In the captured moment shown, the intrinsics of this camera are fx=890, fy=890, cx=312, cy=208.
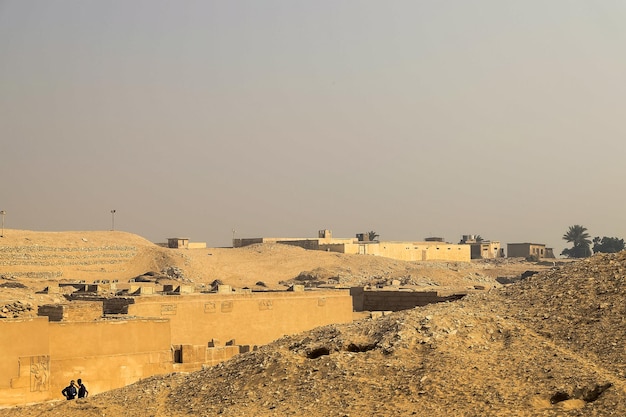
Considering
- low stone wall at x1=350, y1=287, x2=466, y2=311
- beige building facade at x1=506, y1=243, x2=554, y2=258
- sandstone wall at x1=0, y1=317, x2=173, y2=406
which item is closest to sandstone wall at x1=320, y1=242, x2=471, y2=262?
beige building facade at x1=506, y1=243, x2=554, y2=258

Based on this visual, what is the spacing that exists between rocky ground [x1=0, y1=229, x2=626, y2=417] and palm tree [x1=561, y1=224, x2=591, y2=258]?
97.5 meters

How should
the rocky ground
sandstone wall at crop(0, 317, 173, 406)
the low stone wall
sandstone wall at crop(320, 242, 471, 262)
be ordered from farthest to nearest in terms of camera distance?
1. sandstone wall at crop(320, 242, 471, 262)
2. the low stone wall
3. sandstone wall at crop(0, 317, 173, 406)
4. the rocky ground

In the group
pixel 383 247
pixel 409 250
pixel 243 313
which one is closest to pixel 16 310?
pixel 243 313

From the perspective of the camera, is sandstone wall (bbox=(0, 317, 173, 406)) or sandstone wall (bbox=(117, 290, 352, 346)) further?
sandstone wall (bbox=(117, 290, 352, 346))

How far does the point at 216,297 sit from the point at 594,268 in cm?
1087

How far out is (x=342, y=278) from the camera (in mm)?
56469

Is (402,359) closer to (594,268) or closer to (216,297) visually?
(594,268)

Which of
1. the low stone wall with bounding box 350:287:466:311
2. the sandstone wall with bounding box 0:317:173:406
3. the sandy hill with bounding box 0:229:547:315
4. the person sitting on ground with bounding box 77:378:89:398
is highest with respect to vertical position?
the sandy hill with bounding box 0:229:547:315

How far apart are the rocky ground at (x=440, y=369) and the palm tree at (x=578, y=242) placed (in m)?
97.5

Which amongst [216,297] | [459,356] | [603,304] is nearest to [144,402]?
[459,356]

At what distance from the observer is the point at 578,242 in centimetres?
10894

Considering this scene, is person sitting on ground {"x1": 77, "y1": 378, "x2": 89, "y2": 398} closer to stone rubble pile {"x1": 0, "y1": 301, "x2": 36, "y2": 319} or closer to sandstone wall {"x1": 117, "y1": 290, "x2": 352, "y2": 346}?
stone rubble pile {"x1": 0, "y1": 301, "x2": 36, "y2": 319}

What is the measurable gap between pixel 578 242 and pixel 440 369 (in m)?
102

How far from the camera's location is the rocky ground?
11.0 metres
